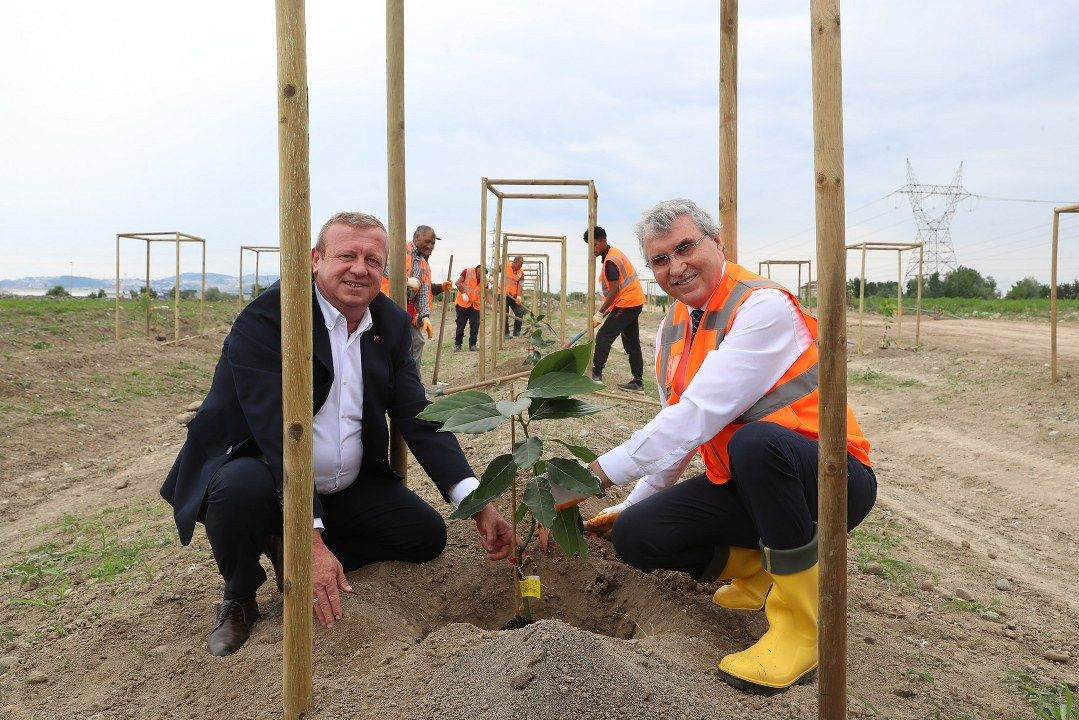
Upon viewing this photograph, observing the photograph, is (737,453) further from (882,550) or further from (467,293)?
(467,293)

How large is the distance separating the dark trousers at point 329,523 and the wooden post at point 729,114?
165 centimetres

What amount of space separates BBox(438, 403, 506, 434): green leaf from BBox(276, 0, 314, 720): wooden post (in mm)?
438

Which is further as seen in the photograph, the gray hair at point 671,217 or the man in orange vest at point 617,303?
the man in orange vest at point 617,303

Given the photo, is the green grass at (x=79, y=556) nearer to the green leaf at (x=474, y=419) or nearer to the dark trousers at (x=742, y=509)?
the green leaf at (x=474, y=419)

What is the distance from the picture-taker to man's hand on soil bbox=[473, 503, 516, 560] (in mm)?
2381

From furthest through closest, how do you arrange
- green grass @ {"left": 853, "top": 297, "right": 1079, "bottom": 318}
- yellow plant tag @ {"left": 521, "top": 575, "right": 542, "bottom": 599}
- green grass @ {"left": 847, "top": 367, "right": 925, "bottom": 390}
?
green grass @ {"left": 853, "top": 297, "right": 1079, "bottom": 318}
green grass @ {"left": 847, "top": 367, "right": 925, "bottom": 390}
yellow plant tag @ {"left": 521, "top": 575, "right": 542, "bottom": 599}

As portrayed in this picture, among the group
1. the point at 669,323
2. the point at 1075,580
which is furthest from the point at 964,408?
the point at 669,323

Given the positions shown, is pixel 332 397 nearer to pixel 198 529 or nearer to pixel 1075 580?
pixel 198 529

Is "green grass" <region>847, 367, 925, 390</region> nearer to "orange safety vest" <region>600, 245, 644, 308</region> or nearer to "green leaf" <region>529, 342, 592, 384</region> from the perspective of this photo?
"orange safety vest" <region>600, 245, 644, 308</region>

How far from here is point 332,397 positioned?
2.30 m

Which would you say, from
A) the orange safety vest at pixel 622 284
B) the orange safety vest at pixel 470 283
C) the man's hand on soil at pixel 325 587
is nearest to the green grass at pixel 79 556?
the man's hand on soil at pixel 325 587

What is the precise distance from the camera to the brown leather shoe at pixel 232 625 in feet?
7.27

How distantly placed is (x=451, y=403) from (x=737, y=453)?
770 millimetres

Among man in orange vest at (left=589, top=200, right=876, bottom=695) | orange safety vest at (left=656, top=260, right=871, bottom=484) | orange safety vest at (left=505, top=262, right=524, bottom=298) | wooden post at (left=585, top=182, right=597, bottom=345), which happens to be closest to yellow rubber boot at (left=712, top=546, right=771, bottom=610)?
man in orange vest at (left=589, top=200, right=876, bottom=695)
